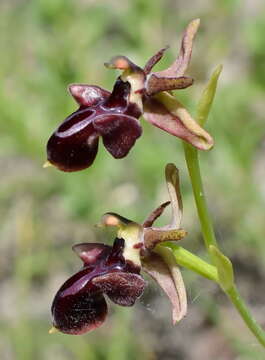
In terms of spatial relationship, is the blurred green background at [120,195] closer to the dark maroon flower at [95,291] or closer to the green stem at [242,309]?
the green stem at [242,309]

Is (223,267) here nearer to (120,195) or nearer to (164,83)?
(164,83)

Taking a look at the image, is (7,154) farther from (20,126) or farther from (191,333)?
(191,333)

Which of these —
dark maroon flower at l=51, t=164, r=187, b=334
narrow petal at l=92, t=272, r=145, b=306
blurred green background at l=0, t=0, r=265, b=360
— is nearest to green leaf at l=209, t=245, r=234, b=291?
dark maroon flower at l=51, t=164, r=187, b=334

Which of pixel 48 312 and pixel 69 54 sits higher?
pixel 69 54

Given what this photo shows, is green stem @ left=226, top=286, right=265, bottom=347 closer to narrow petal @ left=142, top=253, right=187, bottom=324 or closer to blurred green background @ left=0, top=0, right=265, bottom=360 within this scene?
narrow petal @ left=142, top=253, right=187, bottom=324

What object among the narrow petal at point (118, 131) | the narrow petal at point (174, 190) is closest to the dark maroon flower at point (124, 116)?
the narrow petal at point (118, 131)

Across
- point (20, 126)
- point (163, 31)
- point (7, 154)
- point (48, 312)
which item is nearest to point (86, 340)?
point (48, 312)
